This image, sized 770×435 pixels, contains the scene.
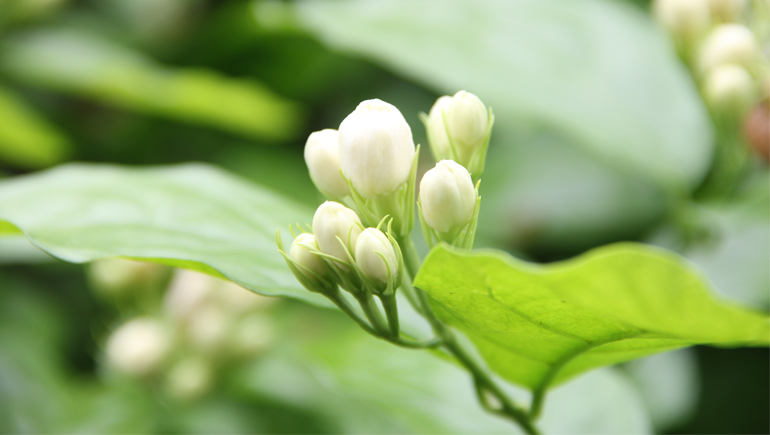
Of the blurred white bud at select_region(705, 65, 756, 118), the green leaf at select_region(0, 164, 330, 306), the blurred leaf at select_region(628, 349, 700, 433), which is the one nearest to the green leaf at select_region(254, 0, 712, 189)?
the blurred white bud at select_region(705, 65, 756, 118)

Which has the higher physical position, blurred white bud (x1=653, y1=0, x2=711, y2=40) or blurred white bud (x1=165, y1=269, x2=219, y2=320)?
blurred white bud (x1=653, y1=0, x2=711, y2=40)

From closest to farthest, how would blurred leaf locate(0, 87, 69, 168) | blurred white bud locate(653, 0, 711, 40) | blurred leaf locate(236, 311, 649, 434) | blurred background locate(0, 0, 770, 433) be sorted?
blurred leaf locate(236, 311, 649, 434) → blurred background locate(0, 0, 770, 433) → blurred white bud locate(653, 0, 711, 40) → blurred leaf locate(0, 87, 69, 168)

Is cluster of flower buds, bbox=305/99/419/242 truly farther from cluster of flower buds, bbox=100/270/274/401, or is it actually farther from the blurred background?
cluster of flower buds, bbox=100/270/274/401

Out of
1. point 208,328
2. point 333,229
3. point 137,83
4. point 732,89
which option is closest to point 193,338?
point 208,328

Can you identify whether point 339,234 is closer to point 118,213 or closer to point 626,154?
point 118,213

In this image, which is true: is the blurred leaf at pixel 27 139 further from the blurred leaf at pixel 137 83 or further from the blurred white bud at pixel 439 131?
the blurred white bud at pixel 439 131

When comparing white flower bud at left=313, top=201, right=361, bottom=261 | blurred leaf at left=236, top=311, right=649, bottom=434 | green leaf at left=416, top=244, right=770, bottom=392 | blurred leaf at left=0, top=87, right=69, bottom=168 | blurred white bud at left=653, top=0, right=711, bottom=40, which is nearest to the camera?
green leaf at left=416, top=244, right=770, bottom=392

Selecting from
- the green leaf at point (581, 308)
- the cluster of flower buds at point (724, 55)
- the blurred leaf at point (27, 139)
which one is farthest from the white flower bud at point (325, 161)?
the blurred leaf at point (27, 139)
